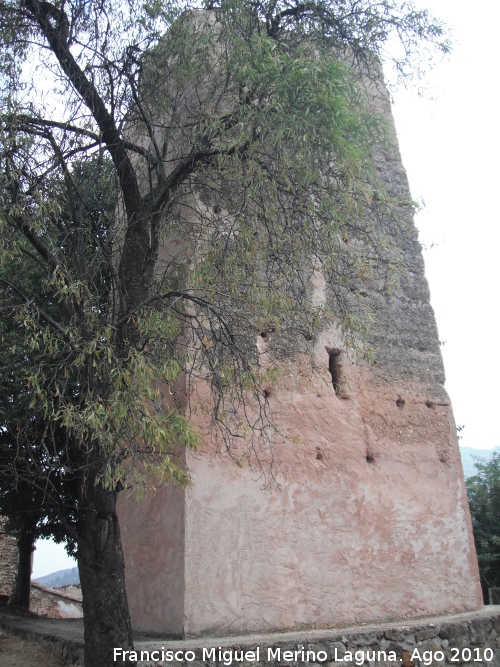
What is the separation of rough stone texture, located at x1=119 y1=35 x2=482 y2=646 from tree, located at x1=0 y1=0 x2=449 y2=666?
53cm

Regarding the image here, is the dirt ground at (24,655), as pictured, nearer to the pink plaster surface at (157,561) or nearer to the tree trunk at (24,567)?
the pink plaster surface at (157,561)

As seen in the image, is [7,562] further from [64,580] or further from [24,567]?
[64,580]

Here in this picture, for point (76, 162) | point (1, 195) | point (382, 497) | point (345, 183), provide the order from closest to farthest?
point (1, 195)
point (345, 183)
point (76, 162)
point (382, 497)

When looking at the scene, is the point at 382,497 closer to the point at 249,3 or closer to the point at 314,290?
the point at 314,290

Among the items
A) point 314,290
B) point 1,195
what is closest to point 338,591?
point 314,290

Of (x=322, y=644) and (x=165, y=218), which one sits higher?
(x=165, y=218)

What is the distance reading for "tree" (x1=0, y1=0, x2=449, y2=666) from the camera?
4.83 metres

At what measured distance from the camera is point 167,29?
6727 mm

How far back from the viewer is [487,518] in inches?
563

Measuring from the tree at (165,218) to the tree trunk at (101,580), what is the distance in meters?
0.01

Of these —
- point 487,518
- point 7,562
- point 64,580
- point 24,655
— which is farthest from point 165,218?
point 64,580

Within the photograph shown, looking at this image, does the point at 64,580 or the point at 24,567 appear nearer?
the point at 24,567

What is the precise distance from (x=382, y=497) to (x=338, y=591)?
1340 millimetres

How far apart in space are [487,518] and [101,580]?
11811 millimetres
